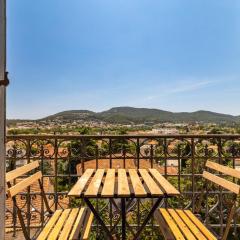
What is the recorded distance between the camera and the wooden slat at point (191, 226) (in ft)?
8.21

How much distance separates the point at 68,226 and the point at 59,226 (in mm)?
84

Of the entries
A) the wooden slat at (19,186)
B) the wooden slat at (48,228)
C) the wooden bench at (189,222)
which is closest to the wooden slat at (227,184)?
the wooden bench at (189,222)

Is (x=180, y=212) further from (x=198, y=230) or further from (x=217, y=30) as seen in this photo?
(x=217, y=30)

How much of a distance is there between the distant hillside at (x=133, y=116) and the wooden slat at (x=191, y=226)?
7549 cm

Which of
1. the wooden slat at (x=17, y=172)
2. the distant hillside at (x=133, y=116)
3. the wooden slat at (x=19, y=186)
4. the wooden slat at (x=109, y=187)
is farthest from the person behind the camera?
the distant hillside at (x=133, y=116)

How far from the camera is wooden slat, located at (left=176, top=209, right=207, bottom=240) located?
8.21ft

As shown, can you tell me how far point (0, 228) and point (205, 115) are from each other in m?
91.7

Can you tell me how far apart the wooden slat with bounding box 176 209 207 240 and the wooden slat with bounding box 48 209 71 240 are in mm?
1093

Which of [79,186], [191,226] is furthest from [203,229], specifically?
[79,186]

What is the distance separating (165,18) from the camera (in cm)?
997

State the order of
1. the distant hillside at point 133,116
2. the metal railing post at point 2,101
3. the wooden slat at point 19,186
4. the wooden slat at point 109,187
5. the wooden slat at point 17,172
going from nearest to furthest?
1. the metal railing post at point 2,101
2. the wooden slat at point 109,187
3. the wooden slat at point 19,186
4. the wooden slat at point 17,172
5. the distant hillside at point 133,116

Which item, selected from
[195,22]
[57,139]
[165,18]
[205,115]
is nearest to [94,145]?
[57,139]

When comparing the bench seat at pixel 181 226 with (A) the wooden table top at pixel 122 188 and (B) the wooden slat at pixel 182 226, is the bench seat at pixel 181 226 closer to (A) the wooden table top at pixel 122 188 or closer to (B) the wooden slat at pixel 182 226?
(B) the wooden slat at pixel 182 226

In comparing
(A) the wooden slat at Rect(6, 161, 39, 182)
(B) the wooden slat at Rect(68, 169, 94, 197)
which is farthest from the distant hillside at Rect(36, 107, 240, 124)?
(B) the wooden slat at Rect(68, 169, 94, 197)
